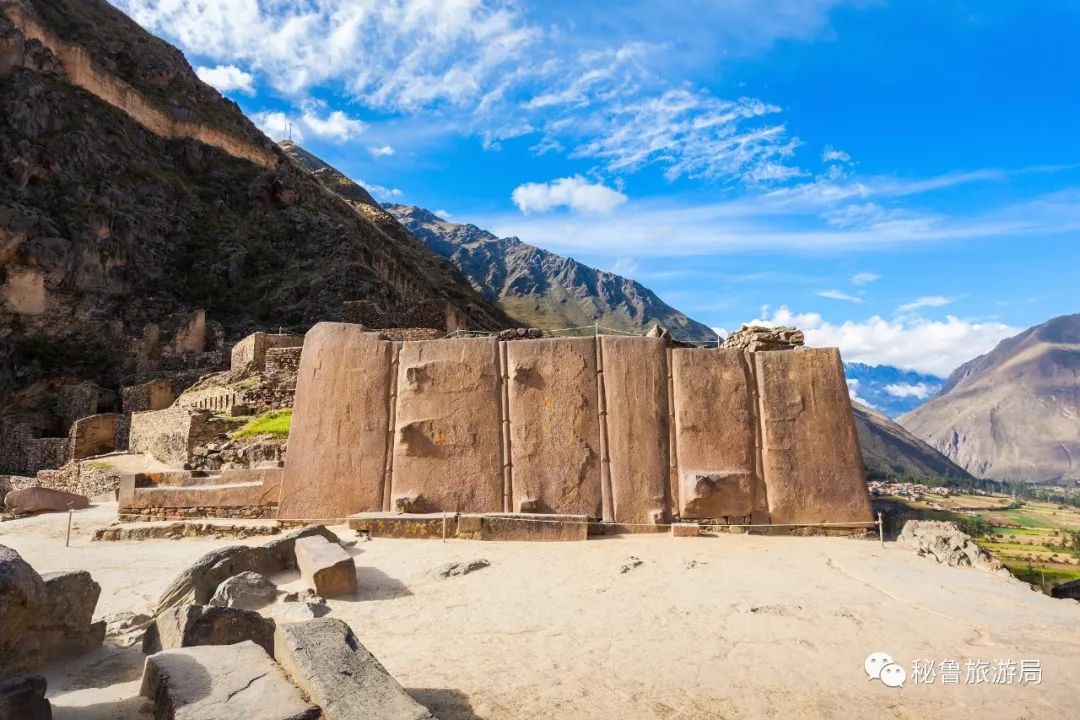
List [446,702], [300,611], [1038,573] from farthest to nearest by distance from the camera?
1. [1038,573]
2. [300,611]
3. [446,702]

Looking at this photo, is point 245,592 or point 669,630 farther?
point 245,592

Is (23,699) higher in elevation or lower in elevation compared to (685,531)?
lower

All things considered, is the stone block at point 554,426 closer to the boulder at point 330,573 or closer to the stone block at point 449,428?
the stone block at point 449,428

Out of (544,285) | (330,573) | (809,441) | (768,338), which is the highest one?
(544,285)

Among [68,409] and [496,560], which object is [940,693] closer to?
[496,560]

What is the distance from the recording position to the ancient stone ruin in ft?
31.9

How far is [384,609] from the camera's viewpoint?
6.23m

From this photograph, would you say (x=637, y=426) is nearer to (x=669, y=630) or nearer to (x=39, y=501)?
(x=669, y=630)

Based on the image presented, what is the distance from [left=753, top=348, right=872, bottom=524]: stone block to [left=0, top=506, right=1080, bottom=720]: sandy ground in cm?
97

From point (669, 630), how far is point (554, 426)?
474 cm

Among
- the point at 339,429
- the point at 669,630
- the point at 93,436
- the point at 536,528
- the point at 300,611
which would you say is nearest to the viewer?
the point at 669,630

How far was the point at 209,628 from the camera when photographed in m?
4.64

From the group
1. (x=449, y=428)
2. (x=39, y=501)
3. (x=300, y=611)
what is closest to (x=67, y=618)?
(x=300, y=611)

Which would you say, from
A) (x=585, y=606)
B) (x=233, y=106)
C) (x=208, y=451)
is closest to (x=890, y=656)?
(x=585, y=606)
